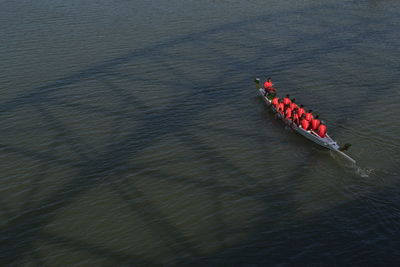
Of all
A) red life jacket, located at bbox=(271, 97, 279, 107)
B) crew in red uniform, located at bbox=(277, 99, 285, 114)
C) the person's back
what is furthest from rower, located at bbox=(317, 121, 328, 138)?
red life jacket, located at bbox=(271, 97, 279, 107)

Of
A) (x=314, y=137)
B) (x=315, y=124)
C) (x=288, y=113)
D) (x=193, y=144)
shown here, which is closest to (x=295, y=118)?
(x=288, y=113)

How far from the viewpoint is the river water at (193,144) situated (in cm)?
1914

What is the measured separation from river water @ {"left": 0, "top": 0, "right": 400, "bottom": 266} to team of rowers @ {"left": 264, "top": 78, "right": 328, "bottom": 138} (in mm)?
915

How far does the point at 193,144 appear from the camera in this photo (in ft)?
86.1

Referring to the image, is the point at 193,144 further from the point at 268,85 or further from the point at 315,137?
the point at 268,85

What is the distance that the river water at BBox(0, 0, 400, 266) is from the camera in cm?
1914

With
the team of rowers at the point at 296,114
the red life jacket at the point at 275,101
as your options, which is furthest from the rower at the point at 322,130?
the red life jacket at the point at 275,101

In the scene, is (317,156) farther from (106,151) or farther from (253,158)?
(106,151)

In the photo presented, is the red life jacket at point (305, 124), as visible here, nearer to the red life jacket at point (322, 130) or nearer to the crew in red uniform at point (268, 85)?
the red life jacket at point (322, 130)

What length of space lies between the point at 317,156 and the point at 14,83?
2255 centimetres

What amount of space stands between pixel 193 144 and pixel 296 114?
6.71 meters

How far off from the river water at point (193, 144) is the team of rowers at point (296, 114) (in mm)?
915

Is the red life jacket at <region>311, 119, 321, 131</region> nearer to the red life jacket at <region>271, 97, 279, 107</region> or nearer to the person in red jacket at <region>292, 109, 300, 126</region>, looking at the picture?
the person in red jacket at <region>292, 109, 300, 126</region>

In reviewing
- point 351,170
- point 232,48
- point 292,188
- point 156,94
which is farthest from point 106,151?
point 232,48
